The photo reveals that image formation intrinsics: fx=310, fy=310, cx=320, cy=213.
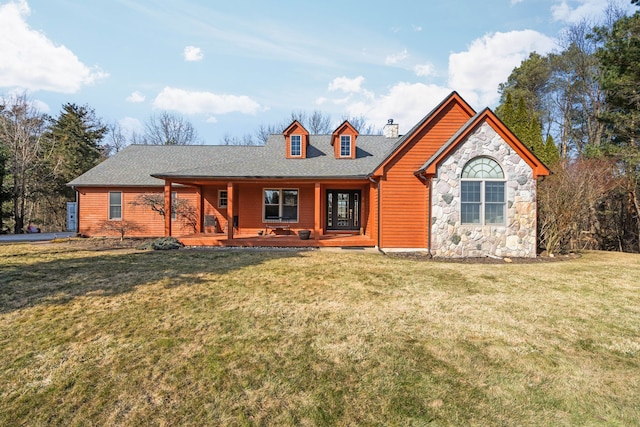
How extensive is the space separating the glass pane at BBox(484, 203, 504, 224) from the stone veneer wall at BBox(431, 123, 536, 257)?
0.17 metres

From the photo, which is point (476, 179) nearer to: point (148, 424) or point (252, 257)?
point (252, 257)

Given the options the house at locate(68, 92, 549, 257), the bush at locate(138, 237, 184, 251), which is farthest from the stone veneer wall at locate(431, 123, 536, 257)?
the bush at locate(138, 237, 184, 251)

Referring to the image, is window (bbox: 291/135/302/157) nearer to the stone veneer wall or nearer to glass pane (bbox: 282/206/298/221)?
glass pane (bbox: 282/206/298/221)

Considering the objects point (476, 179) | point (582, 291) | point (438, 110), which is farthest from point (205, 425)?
point (438, 110)

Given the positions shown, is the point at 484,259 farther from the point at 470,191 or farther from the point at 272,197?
the point at 272,197

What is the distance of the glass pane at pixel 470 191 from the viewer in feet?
33.7

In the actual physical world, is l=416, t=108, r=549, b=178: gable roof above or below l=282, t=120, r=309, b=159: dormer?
below

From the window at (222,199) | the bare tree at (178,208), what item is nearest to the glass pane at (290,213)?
the window at (222,199)

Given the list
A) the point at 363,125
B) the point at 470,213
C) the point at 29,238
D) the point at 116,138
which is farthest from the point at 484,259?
the point at 116,138

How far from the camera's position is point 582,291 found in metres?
6.46

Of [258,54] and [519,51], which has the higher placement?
[519,51]

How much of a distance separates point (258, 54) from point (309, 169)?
18.6 feet

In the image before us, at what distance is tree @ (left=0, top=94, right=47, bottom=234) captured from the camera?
1979 centimetres

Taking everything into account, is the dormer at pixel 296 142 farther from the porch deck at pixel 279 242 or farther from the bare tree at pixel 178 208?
the bare tree at pixel 178 208
